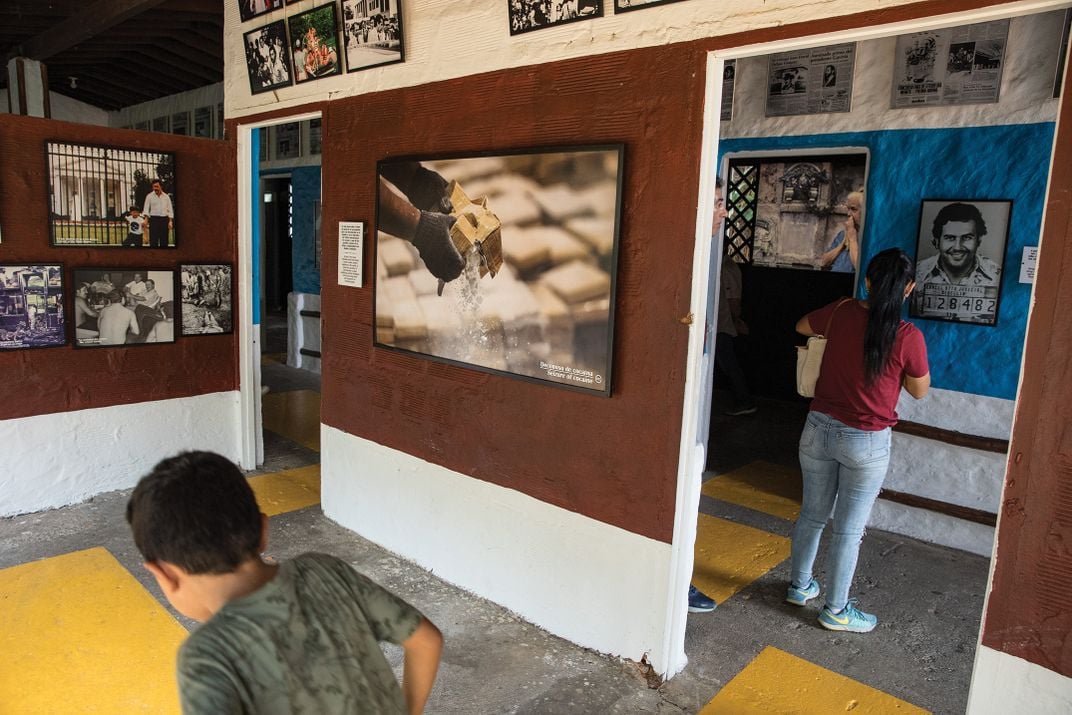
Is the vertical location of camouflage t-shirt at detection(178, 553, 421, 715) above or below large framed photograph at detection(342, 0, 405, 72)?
below

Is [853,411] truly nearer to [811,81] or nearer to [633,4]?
[633,4]

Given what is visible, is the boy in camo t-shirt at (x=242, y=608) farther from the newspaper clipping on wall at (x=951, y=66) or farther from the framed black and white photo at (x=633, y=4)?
the newspaper clipping on wall at (x=951, y=66)

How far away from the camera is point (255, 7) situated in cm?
482

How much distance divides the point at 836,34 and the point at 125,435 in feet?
16.5

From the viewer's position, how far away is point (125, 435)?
16.9ft

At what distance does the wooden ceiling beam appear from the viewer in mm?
6516

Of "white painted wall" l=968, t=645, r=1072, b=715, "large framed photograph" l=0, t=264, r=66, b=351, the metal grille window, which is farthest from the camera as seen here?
the metal grille window

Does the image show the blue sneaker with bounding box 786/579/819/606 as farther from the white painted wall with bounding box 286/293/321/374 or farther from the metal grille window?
the white painted wall with bounding box 286/293/321/374

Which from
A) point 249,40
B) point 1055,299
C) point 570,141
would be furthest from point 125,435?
point 1055,299

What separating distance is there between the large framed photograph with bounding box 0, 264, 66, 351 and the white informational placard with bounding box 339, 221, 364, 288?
1917 mm

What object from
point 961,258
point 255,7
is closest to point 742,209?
point 961,258

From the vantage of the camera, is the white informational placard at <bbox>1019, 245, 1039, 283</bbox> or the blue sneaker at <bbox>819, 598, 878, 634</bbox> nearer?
the blue sneaker at <bbox>819, 598, 878, 634</bbox>

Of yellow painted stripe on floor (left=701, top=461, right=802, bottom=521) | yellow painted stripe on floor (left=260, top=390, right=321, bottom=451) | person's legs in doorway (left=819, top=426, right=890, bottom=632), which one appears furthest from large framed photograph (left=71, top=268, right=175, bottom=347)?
person's legs in doorway (left=819, top=426, right=890, bottom=632)

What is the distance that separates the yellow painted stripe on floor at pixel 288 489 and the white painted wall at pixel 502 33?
268cm
